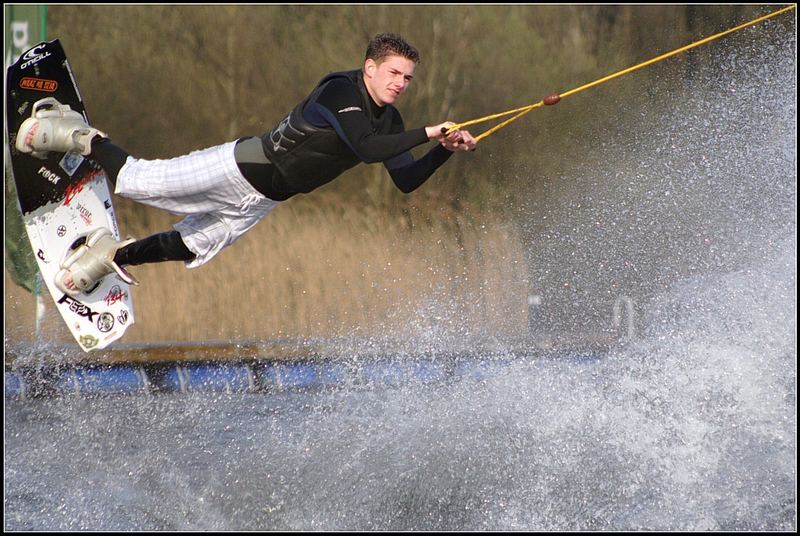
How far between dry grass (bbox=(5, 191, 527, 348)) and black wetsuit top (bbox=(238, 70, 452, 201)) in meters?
5.52

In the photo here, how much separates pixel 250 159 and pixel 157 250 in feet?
2.44

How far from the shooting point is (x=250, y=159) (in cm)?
406

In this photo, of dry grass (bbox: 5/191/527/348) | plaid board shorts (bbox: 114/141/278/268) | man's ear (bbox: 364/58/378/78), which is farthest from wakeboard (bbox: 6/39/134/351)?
dry grass (bbox: 5/191/527/348)

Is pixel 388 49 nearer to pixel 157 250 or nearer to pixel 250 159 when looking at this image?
pixel 250 159

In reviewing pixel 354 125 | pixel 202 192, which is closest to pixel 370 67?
pixel 354 125

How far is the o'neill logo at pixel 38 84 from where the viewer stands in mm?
4656

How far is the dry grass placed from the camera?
32.2 ft

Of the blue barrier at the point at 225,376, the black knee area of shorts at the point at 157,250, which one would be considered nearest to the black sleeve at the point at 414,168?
the black knee area of shorts at the point at 157,250

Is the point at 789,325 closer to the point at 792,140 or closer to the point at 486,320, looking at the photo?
the point at 792,140

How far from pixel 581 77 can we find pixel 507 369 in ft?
17.5

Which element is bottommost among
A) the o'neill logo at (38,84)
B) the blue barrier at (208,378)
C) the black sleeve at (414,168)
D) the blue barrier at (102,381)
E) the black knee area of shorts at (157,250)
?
the blue barrier at (208,378)

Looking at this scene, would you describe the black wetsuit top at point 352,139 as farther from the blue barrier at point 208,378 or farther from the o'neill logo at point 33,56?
the blue barrier at point 208,378

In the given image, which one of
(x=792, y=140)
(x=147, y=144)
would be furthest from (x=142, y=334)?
(x=792, y=140)

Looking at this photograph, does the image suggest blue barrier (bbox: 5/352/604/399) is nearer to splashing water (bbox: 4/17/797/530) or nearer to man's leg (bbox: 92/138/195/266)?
splashing water (bbox: 4/17/797/530)
